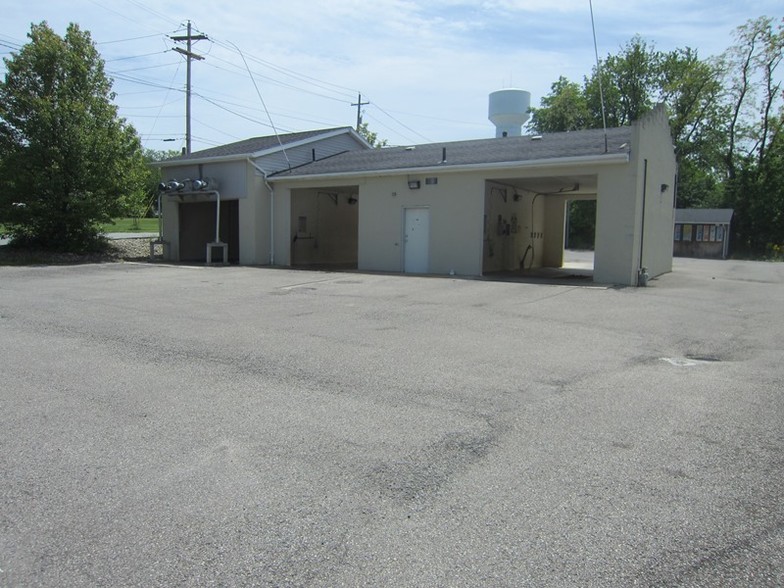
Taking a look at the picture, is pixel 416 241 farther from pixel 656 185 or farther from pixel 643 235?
pixel 656 185

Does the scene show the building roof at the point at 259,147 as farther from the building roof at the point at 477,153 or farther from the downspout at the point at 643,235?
the downspout at the point at 643,235

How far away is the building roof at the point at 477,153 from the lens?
52.3 ft

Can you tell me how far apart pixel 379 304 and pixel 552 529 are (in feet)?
26.7

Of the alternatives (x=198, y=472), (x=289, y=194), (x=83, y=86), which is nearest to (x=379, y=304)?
(x=198, y=472)

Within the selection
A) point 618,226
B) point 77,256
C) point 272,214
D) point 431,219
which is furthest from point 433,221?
point 77,256

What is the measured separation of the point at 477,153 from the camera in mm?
18250

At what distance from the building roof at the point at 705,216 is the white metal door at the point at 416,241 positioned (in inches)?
1058

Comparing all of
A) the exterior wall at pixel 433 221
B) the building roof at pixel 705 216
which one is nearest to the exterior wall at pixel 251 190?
the exterior wall at pixel 433 221

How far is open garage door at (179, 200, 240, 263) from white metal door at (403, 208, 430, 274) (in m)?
8.21

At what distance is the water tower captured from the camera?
29.6 meters

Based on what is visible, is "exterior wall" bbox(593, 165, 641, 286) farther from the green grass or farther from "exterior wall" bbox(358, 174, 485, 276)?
the green grass

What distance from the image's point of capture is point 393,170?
1794 centimetres

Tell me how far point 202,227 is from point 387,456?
22195 mm

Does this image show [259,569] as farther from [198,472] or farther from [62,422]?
[62,422]
